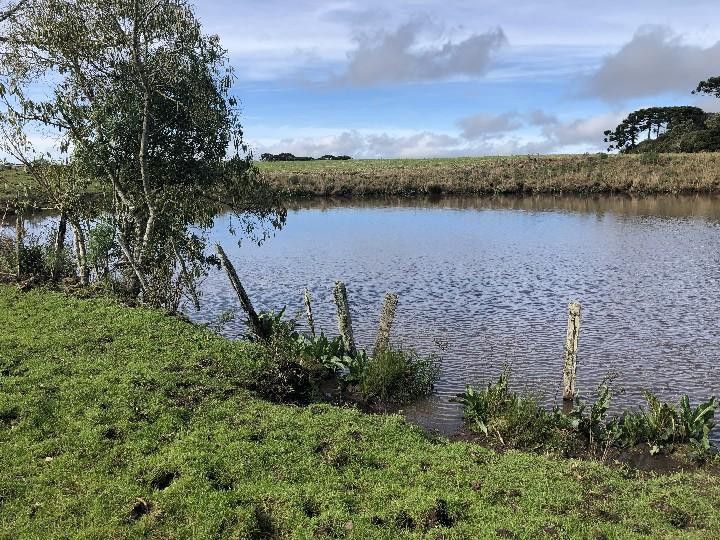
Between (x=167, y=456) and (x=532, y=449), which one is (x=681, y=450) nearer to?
(x=532, y=449)

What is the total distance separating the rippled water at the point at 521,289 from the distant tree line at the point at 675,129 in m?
47.5

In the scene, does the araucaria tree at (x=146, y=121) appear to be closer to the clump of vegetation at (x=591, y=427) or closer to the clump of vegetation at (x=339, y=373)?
the clump of vegetation at (x=339, y=373)

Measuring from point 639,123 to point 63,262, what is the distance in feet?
457

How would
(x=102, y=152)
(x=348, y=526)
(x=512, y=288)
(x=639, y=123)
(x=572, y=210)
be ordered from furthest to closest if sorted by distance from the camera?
(x=639, y=123), (x=572, y=210), (x=512, y=288), (x=102, y=152), (x=348, y=526)

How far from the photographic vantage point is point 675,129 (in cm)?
11800

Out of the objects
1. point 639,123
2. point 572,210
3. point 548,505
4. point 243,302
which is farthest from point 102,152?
point 639,123

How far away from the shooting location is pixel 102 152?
2022cm

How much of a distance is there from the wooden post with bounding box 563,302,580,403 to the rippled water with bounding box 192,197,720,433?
614 mm

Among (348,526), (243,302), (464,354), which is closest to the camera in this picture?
(348,526)

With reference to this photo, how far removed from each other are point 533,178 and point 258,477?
262 ft

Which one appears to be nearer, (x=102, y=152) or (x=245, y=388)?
(x=245, y=388)

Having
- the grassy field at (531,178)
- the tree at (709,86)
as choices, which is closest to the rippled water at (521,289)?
the grassy field at (531,178)

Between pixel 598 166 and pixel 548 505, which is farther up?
pixel 598 166

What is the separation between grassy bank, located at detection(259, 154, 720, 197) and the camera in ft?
256
